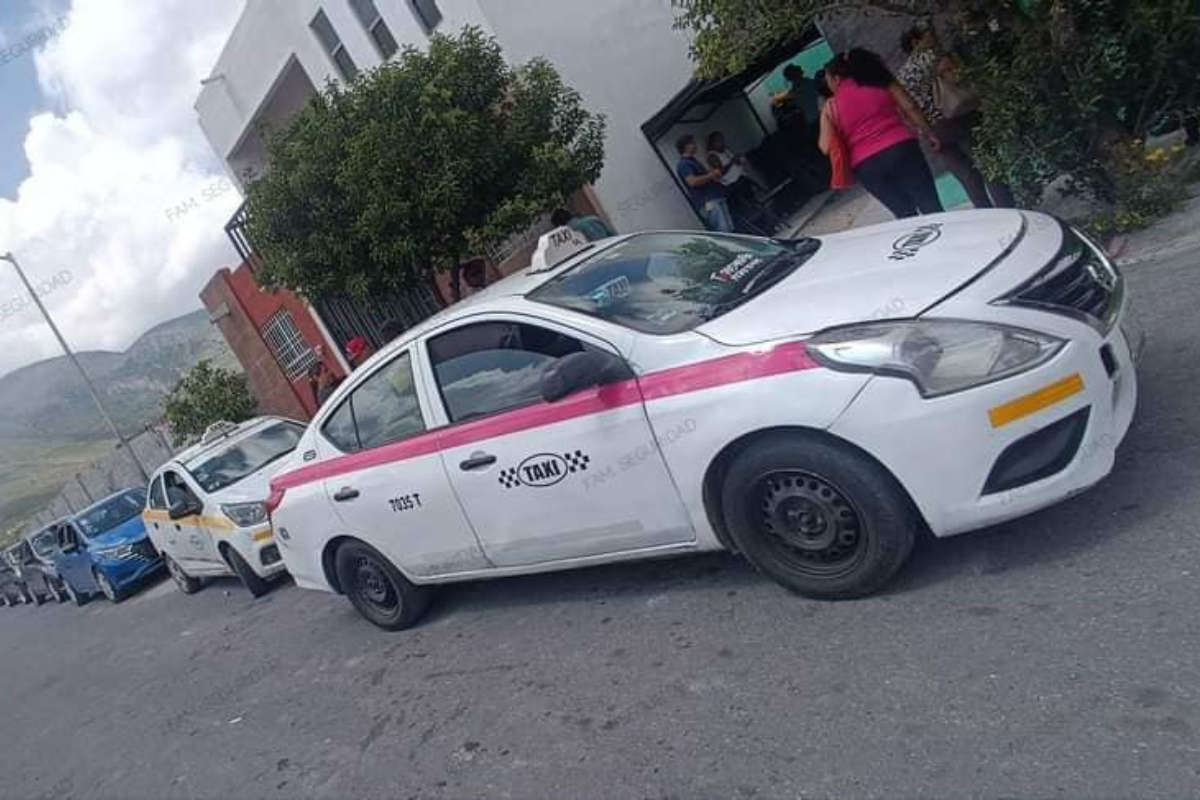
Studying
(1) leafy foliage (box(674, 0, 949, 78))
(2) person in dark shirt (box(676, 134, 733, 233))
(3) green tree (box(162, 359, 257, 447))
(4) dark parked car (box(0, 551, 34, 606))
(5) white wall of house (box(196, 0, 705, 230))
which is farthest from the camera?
(3) green tree (box(162, 359, 257, 447))

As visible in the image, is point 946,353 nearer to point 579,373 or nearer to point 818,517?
point 818,517

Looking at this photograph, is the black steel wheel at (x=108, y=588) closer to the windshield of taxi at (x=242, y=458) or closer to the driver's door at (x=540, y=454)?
the windshield of taxi at (x=242, y=458)

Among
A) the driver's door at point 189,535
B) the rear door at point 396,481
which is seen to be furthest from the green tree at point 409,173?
the rear door at point 396,481

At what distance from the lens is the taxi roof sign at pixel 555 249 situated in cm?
422

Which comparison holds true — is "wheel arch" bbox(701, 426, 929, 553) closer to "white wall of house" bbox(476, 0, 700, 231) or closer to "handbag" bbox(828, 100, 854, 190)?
"handbag" bbox(828, 100, 854, 190)

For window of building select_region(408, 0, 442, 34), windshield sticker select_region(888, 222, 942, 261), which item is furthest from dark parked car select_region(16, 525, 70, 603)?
windshield sticker select_region(888, 222, 942, 261)

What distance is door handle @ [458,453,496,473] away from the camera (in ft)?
12.5

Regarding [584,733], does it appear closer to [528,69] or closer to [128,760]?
[128,760]

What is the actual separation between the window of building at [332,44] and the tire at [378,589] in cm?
1232

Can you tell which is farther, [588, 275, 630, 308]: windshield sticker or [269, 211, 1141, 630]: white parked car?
[588, 275, 630, 308]: windshield sticker

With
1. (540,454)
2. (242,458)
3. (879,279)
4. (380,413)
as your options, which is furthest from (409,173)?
(879,279)

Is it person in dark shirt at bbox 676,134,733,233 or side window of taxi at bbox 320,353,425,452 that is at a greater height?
person in dark shirt at bbox 676,134,733,233

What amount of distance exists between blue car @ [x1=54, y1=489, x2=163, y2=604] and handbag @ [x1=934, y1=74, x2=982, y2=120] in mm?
11385

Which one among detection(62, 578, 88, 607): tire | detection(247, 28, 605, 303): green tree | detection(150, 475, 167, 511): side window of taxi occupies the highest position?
detection(247, 28, 605, 303): green tree
